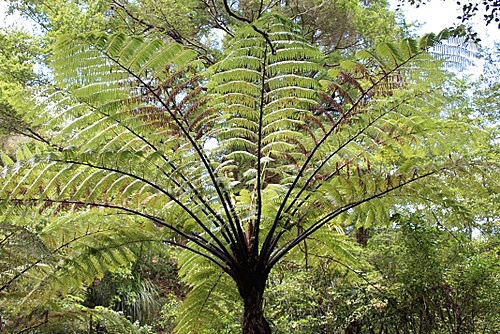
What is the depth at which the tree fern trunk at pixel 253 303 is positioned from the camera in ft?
7.11

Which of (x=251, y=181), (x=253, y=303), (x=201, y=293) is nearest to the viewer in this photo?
(x=253, y=303)

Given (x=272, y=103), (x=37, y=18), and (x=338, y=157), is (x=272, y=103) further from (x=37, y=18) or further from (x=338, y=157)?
(x=37, y=18)

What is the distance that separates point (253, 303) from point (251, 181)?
712 millimetres

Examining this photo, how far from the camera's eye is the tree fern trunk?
2168 millimetres

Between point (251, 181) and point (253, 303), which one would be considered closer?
point (253, 303)

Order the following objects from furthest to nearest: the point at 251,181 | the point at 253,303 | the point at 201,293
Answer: the point at 201,293 → the point at 251,181 → the point at 253,303

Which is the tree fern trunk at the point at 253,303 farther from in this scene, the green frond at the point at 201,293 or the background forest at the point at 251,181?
the green frond at the point at 201,293

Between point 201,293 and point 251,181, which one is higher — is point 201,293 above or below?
below

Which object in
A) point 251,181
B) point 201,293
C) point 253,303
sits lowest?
point 253,303

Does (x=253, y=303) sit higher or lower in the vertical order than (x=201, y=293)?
lower

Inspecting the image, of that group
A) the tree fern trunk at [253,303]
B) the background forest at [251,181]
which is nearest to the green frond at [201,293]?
the background forest at [251,181]

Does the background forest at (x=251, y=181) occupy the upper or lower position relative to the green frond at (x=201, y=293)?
upper

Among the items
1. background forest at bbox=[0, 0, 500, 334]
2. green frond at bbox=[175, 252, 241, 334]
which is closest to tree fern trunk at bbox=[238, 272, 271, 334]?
background forest at bbox=[0, 0, 500, 334]

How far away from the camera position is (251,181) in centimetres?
262
